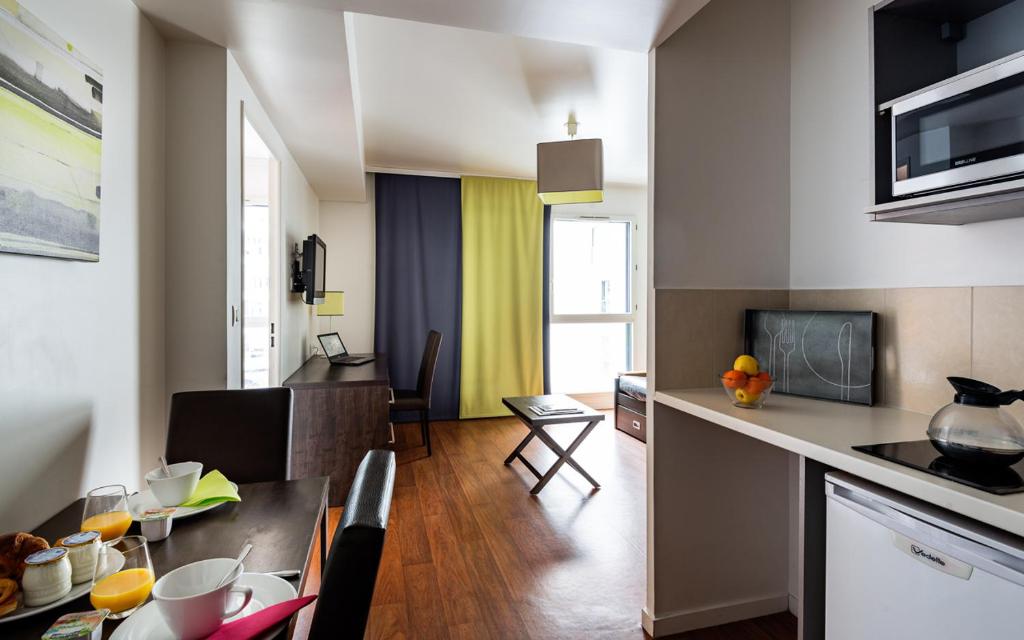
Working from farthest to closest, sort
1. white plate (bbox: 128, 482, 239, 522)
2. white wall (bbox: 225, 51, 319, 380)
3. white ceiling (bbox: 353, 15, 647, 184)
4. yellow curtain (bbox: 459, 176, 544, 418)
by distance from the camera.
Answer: yellow curtain (bbox: 459, 176, 544, 418)
white ceiling (bbox: 353, 15, 647, 184)
white wall (bbox: 225, 51, 319, 380)
white plate (bbox: 128, 482, 239, 522)

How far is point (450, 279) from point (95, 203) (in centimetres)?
393

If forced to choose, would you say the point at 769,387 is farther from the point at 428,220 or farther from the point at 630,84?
the point at 428,220

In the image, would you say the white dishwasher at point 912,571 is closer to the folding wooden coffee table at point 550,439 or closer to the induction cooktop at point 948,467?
the induction cooktop at point 948,467

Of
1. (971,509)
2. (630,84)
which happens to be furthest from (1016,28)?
(630,84)

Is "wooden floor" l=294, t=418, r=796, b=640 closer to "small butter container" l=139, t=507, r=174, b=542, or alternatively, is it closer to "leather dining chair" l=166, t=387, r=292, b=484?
"leather dining chair" l=166, t=387, r=292, b=484

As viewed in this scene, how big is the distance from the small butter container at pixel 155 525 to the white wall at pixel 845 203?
6.60ft

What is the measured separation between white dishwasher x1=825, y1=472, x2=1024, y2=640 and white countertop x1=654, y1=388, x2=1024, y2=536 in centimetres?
6

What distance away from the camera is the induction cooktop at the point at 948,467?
3.10ft

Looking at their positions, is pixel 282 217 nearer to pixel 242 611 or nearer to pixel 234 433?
pixel 234 433

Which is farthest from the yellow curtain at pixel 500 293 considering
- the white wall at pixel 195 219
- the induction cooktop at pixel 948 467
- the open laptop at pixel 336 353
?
the induction cooktop at pixel 948 467

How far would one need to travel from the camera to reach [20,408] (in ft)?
4.02

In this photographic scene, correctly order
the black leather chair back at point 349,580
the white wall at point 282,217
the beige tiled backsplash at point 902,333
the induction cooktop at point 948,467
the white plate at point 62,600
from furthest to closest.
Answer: the white wall at point 282,217, the beige tiled backsplash at point 902,333, the induction cooktop at point 948,467, the white plate at point 62,600, the black leather chair back at point 349,580

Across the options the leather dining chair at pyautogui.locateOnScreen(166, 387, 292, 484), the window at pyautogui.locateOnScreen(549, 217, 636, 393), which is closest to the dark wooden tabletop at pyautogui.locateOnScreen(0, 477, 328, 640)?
the leather dining chair at pyautogui.locateOnScreen(166, 387, 292, 484)

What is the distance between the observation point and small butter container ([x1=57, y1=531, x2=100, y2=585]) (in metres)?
0.90
